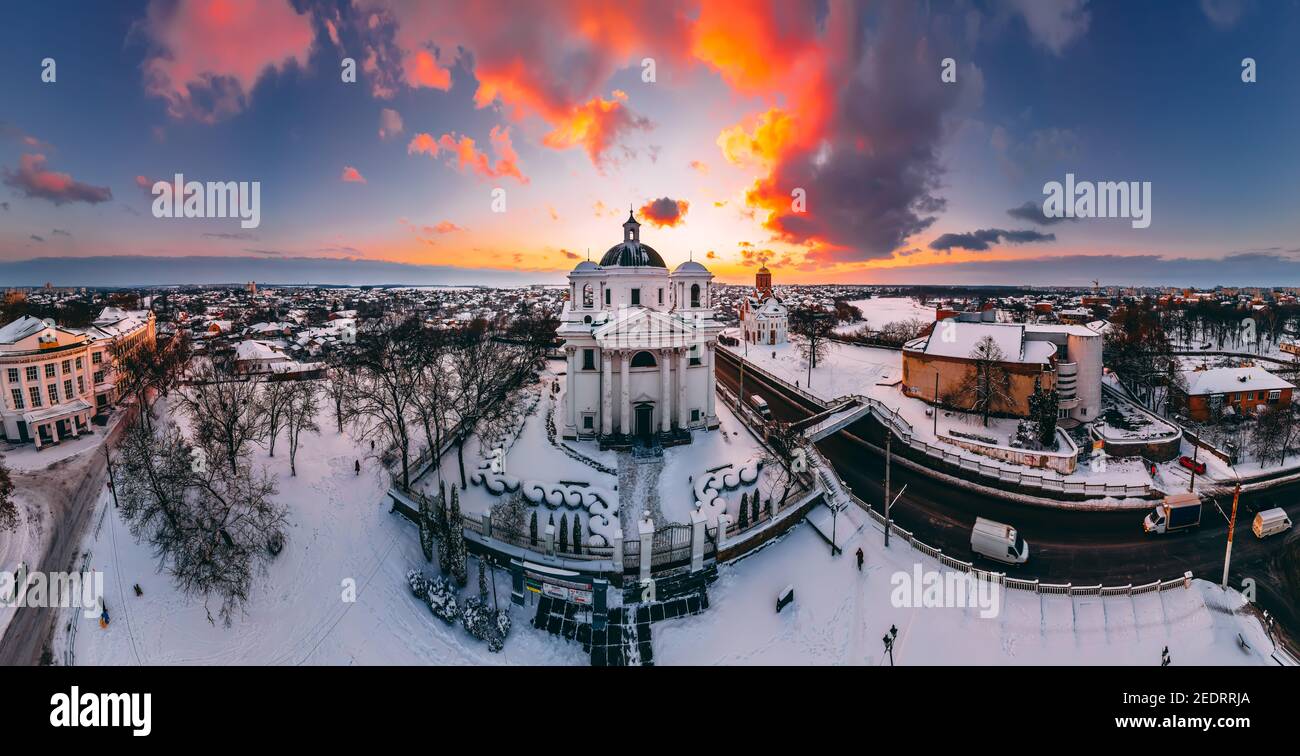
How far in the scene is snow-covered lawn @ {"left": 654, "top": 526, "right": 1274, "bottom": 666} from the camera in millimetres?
13875

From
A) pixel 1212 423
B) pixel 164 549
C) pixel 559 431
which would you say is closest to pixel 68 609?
pixel 164 549

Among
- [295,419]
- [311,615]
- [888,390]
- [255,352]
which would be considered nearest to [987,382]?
[888,390]

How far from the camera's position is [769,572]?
707 inches

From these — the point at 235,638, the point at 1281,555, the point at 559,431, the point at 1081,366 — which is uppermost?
the point at 1081,366

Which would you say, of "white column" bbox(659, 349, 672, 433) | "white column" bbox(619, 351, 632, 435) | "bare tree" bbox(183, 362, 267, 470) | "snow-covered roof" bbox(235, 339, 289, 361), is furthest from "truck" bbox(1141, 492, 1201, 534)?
"snow-covered roof" bbox(235, 339, 289, 361)

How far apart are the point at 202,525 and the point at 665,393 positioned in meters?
20.9

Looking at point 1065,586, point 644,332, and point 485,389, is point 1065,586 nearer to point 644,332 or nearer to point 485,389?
point 644,332

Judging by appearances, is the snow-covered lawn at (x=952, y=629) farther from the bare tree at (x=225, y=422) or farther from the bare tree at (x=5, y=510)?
the bare tree at (x=5, y=510)

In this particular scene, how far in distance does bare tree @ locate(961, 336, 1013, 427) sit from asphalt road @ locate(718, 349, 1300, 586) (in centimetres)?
1064

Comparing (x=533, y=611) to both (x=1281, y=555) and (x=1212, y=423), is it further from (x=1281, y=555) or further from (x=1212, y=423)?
(x=1212, y=423)

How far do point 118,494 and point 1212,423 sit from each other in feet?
197

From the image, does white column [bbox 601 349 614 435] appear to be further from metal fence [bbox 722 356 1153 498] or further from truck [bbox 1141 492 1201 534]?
truck [bbox 1141 492 1201 534]
